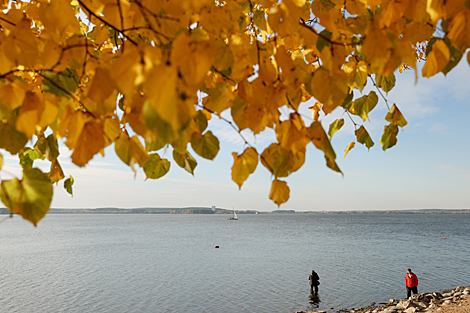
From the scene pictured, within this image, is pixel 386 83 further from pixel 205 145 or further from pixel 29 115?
pixel 29 115

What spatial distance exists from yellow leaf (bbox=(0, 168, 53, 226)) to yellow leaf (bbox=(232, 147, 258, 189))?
643 mm

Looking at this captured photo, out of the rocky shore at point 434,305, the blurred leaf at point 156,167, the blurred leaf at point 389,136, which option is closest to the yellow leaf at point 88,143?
the blurred leaf at point 156,167

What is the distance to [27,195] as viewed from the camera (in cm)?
97

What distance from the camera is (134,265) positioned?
35.5 m

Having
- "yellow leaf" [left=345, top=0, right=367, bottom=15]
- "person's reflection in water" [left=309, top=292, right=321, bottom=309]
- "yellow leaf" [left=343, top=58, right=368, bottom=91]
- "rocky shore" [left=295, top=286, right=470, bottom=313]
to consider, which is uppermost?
"yellow leaf" [left=345, top=0, right=367, bottom=15]

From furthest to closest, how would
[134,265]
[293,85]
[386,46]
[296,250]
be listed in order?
[296,250] < [134,265] < [293,85] < [386,46]

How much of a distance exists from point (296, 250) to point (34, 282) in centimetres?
3109

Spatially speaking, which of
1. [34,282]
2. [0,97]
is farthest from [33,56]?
[34,282]

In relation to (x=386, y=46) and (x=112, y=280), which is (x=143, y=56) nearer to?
(x=386, y=46)

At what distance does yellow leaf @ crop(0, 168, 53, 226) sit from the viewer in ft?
3.14

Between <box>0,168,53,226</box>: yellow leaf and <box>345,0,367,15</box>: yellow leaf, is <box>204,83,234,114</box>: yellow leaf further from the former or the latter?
<box>345,0,367,15</box>: yellow leaf

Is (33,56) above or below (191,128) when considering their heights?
above

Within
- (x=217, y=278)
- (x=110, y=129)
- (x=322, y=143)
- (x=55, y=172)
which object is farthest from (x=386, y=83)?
(x=217, y=278)

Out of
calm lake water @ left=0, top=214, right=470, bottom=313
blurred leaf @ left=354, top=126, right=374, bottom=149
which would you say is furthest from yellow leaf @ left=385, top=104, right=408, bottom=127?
calm lake water @ left=0, top=214, right=470, bottom=313
